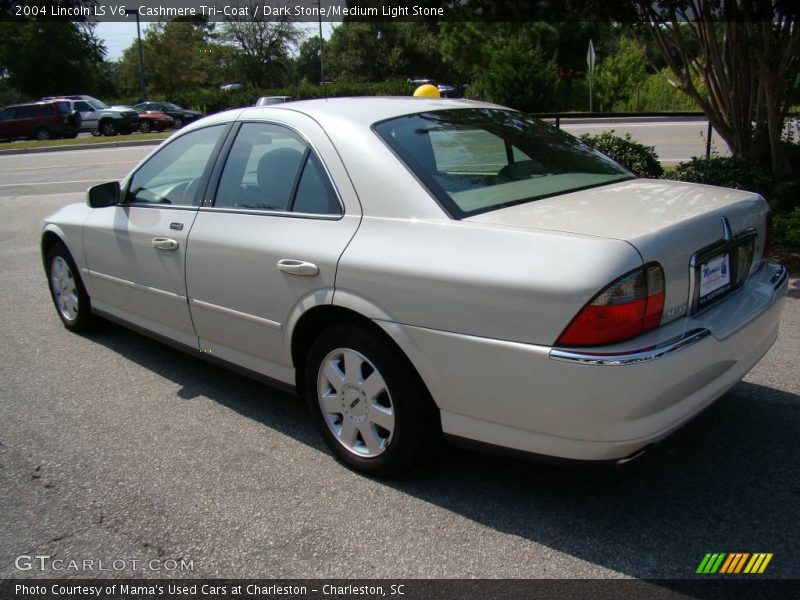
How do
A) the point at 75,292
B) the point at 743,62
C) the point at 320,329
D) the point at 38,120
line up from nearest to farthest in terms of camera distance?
the point at 320,329 → the point at 75,292 → the point at 743,62 → the point at 38,120

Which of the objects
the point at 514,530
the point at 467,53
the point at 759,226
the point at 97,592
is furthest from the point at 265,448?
the point at 467,53

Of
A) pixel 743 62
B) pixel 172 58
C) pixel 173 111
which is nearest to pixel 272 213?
pixel 743 62

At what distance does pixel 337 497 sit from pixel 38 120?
107 feet

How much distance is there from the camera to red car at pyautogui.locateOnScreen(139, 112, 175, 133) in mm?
32406

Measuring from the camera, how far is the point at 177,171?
434 centimetres

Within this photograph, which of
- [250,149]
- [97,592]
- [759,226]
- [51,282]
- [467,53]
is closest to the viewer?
[97,592]

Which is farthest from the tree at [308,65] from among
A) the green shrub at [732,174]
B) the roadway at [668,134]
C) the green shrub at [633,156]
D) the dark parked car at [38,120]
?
the green shrub at [732,174]

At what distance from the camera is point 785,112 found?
895cm

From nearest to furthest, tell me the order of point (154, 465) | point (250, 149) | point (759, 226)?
1. point (759, 226)
2. point (154, 465)
3. point (250, 149)

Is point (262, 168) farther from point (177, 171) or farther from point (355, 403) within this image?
point (355, 403)

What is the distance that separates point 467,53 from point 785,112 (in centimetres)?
2289

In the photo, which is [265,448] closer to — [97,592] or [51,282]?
[97,592]

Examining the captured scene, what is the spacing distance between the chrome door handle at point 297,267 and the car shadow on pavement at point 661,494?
93cm

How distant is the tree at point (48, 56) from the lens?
48.3 meters
